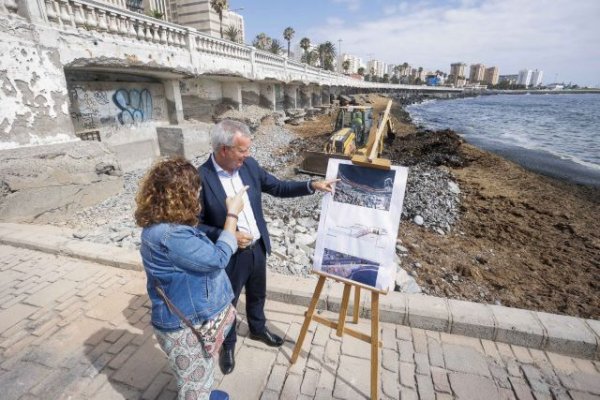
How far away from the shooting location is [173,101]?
10.9 meters

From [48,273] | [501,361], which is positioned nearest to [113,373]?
[48,273]

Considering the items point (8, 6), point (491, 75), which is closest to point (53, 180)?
point (8, 6)

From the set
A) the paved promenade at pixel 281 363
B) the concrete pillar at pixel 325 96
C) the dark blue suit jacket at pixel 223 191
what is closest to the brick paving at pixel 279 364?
the paved promenade at pixel 281 363

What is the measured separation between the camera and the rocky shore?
4.55 meters

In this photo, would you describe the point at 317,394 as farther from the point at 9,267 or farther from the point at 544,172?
the point at 544,172

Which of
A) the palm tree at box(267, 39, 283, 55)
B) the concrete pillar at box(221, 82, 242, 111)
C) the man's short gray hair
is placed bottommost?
the man's short gray hair

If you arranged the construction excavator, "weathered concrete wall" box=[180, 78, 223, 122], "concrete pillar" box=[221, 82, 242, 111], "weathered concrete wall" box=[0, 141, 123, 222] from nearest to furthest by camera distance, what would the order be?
1. "weathered concrete wall" box=[0, 141, 123, 222]
2. the construction excavator
3. "weathered concrete wall" box=[180, 78, 223, 122]
4. "concrete pillar" box=[221, 82, 242, 111]

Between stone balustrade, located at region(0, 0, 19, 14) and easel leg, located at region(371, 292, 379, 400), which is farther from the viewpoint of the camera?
stone balustrade, located at region(0, 0, 19, 14)

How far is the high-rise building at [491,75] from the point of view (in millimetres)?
189125

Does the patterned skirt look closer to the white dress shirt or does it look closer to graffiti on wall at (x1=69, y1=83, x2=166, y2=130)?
the white dress shirt

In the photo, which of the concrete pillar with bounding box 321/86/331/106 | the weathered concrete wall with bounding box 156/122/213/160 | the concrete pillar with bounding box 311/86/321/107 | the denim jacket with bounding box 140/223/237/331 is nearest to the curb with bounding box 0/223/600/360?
the denim jacket with bounding box 140/223/237/331

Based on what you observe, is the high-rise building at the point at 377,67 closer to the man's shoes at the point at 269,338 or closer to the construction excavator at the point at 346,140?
the construction excavator at the point at 346,140

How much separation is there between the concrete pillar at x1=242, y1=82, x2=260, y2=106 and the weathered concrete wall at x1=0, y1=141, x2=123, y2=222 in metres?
11.5

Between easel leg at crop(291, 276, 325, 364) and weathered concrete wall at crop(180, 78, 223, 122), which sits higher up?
weathered concrete wall at crop(180, 78, 223, 122)
